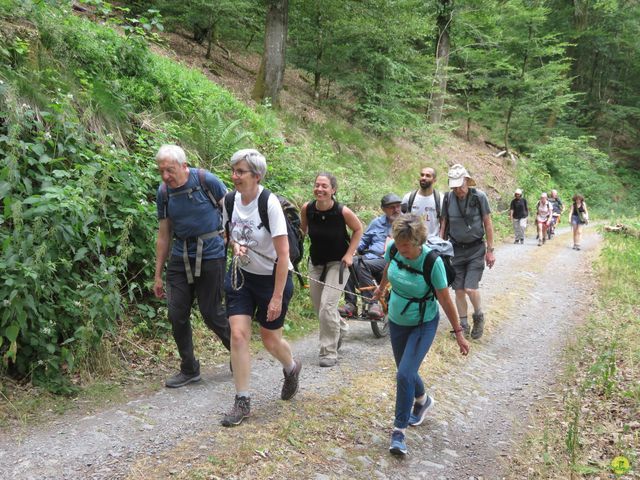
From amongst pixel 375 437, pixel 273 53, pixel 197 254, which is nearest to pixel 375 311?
pixel 375 437

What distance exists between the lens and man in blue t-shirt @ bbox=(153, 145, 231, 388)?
459 centimetres

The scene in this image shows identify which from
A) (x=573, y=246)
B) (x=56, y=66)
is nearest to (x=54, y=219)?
(x=56, y=66)

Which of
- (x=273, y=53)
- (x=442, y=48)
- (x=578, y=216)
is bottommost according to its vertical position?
(x=578, y=216)

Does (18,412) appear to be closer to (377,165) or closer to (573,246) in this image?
(377,165)

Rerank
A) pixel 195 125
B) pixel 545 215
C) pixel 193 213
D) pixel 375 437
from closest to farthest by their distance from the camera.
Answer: pixel 375 437
pixel 193 213
pixel 195 125
pixel 545 215

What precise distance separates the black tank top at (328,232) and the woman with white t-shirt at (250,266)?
1530mm

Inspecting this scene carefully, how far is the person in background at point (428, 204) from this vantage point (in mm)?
7258

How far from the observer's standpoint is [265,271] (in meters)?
4.21

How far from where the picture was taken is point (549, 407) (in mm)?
5559

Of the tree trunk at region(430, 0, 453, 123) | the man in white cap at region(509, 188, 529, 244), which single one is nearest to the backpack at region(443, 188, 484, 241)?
the man in white cap at region(509, 188, 529, 244)

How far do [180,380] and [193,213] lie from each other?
164 cm

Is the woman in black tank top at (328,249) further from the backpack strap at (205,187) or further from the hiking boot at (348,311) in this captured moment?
the backpack strap at (205,187)

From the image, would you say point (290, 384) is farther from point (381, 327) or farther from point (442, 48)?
point (442, 48)

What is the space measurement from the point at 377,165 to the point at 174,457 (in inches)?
541
